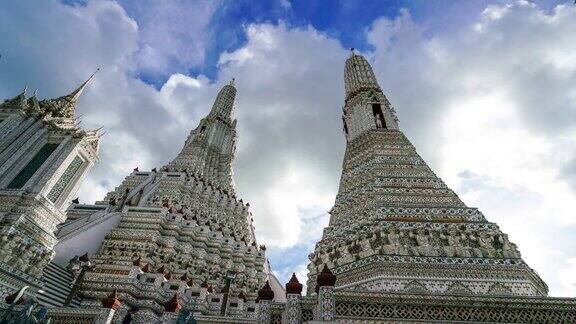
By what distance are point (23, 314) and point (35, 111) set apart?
11273 mm

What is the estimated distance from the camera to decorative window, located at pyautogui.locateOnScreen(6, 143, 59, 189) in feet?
42.9

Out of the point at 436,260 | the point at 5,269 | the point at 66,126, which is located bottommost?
the point at 5,269

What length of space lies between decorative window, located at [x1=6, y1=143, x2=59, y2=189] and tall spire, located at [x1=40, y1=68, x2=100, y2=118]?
2.57m

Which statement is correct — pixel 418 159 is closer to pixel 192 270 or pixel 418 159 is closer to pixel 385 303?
pixel 385 303

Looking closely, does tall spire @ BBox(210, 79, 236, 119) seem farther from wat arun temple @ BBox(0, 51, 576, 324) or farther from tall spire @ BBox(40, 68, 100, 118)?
tall spire @ BBox(40, 68, 100, 118)

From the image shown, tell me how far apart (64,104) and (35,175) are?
5.48 meters

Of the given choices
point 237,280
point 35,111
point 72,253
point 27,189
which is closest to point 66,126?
point 35,111

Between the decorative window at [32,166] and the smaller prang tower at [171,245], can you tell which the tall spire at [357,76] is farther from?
the decorative window at [32,166]

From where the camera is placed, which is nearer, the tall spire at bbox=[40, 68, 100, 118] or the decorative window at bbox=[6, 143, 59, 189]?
the decorative window at bbox=[6, 143, 59, 189]

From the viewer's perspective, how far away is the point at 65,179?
45.5 feet

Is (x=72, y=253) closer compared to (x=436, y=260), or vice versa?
(x=436, y=260)

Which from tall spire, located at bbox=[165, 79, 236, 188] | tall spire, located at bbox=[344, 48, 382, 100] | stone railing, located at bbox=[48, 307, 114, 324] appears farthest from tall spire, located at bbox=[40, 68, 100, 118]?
tall spire, located at bbox=[344, 48, 382, 100]

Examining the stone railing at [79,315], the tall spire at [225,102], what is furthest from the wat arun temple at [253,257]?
the tall spire at [225,102]

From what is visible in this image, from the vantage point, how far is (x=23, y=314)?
7.64 meters
